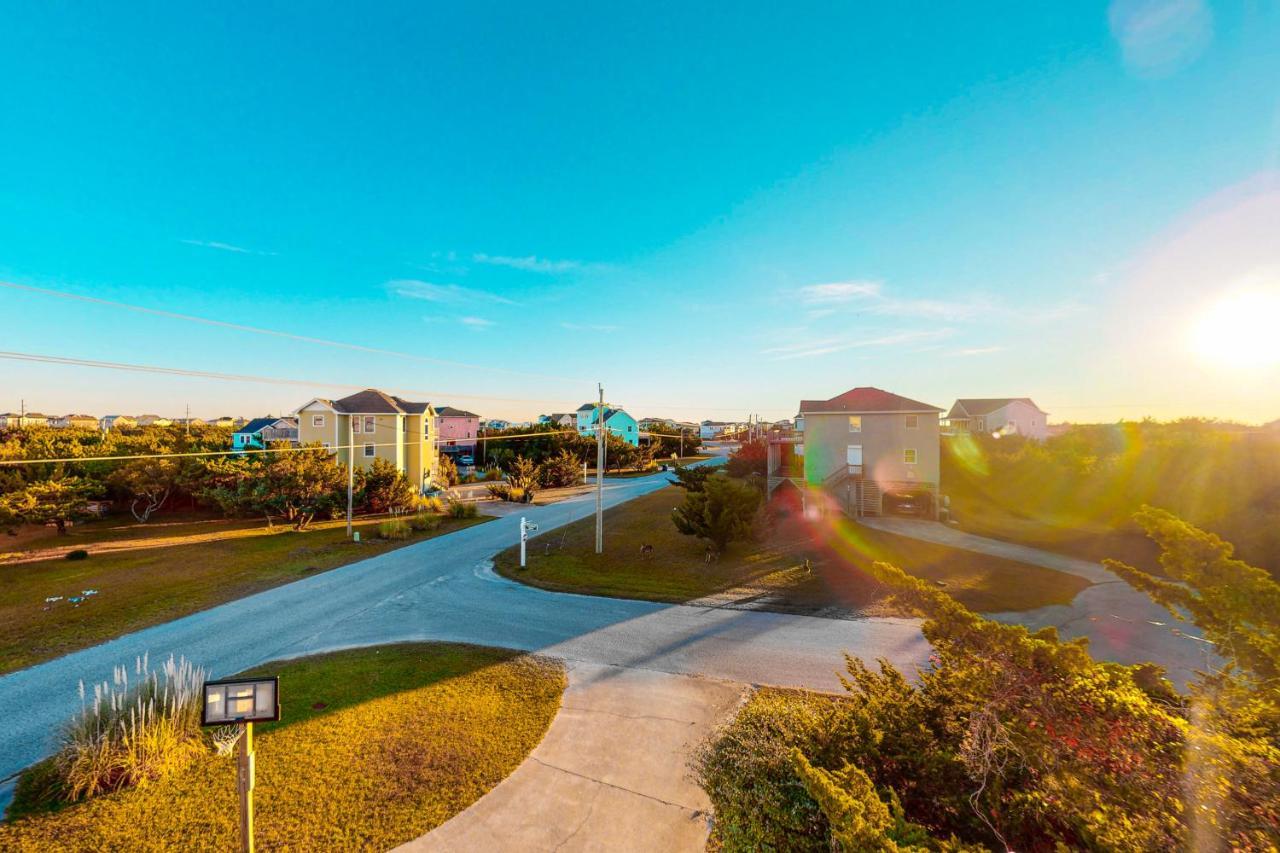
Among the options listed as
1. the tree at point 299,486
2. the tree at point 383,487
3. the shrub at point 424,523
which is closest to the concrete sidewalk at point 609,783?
the shrub at point 424,523

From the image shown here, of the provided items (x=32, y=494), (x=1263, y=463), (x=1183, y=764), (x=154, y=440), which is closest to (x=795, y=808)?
(x=1183, y=764)

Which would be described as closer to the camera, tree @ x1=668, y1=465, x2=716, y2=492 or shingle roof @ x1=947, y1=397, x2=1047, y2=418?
tree @ x1=668, y1=465, x2=716, y2=492

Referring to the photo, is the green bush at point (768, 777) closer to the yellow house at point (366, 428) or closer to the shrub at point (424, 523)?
the shrub at point (424, 523)

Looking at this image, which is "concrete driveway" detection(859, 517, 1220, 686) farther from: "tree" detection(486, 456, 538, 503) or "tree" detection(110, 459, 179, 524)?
"tree" detection(110, 459, 179, 524)

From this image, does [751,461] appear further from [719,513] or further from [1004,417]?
[1004,417]

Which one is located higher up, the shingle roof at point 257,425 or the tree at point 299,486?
the shingle roof at point 257,425

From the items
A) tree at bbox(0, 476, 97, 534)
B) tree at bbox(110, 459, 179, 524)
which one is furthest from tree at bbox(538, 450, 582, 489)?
tree at bbox(0, 476, 97, 534)
